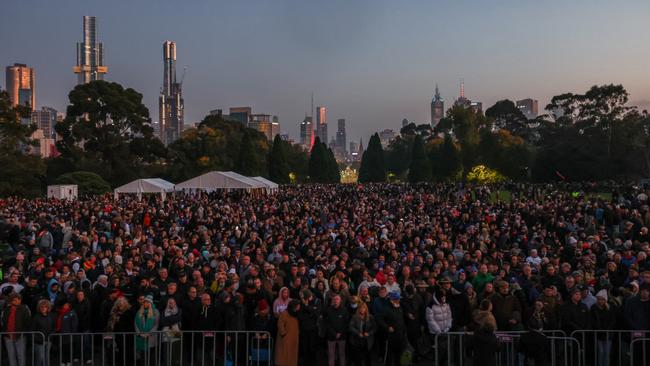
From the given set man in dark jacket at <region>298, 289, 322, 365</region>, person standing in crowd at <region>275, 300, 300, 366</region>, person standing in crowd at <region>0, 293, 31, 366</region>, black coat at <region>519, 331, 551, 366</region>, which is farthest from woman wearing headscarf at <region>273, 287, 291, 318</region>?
person standing in crowd at <region>0, 293, 31, 366</region>

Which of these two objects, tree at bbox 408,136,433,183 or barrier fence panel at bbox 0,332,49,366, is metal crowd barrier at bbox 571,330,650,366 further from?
tree at bbox 408,136,433,183

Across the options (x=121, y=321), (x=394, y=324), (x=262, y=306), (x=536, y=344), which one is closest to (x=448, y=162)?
(x=394, y=324)

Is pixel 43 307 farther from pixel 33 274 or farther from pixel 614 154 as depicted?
pixel 614 154

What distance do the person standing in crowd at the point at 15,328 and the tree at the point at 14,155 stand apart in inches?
1320

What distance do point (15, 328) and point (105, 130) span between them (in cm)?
5203

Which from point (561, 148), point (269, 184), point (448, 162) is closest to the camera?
point (269, 184)

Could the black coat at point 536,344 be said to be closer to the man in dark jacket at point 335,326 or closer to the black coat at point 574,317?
the black coat at point 574,317

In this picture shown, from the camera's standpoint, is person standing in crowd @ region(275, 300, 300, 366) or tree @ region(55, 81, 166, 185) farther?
tree @ region(55, 81, 166, 185)

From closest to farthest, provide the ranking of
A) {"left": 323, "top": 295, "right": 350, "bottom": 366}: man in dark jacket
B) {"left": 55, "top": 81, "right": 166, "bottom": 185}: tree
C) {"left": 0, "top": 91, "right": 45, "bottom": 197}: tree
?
{"left": 323, "top": 295, "right": 350, "bottom": 366}: man in dark jacket, {"left": 0, "top": 91, "right": 45, "bottom": 197}: tree, {"left": 55, "top": 81, "right": 166, "bottom": 185}: tree

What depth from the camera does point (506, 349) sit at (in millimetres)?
8555

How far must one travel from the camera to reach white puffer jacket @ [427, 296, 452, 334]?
348 inches

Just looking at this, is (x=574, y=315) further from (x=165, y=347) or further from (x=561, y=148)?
(x=561, y=148)

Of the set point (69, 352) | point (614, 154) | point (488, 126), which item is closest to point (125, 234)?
point (69, 352)

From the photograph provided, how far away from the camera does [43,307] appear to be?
854 centimetres
